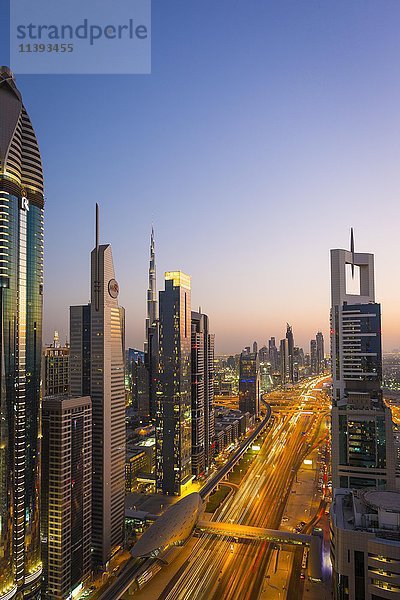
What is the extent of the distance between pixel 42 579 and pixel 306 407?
471ft

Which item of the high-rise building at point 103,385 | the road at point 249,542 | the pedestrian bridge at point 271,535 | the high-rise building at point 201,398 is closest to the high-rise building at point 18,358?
the high-rise building at point 103,385

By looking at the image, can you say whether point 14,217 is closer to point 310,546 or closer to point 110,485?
point 110,485

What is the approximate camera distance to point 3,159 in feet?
165

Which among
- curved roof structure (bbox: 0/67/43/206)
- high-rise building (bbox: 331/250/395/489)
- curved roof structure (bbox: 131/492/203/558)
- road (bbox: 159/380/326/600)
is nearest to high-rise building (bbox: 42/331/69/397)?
road (bbox: 159/380/326/600)

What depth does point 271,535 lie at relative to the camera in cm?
6247

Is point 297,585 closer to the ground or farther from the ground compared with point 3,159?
closer to the ground

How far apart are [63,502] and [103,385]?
16.4 metres

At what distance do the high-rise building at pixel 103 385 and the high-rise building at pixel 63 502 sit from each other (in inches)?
171

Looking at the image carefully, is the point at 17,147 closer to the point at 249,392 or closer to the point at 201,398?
the point at 201,398

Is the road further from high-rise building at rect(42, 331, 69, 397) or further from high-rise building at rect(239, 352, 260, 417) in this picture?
high-rise building at rect(42, 331, 69, 397)

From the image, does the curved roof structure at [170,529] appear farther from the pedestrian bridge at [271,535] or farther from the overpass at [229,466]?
the overpass at [229,466]

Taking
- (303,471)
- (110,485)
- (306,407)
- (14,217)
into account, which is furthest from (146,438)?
(306,407)

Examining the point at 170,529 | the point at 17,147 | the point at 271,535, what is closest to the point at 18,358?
the point at 17,147

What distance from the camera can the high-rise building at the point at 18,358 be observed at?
49.4 metres
